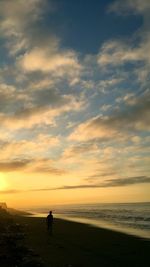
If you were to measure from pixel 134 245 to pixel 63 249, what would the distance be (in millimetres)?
6021

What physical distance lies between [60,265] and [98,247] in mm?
8242

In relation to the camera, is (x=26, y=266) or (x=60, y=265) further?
(x=60, y=265)

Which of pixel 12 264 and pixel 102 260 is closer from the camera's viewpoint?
pixel 12 264

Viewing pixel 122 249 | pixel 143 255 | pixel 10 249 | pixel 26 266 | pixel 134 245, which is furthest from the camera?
pixel 134 245

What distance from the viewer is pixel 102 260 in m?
18.3

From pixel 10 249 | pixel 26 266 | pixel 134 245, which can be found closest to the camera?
pixel 26 266

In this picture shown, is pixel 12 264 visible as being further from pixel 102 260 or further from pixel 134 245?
pixel 134 245

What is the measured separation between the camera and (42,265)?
14883mm

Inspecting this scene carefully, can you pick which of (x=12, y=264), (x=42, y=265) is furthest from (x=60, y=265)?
(x=12, y=264)

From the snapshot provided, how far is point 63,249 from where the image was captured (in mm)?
21641

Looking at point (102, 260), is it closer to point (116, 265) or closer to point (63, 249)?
point (116, 265)

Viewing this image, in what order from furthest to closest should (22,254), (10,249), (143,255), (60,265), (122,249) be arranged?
(122,249), (143,255), (10,249), (22,254), (60,265)

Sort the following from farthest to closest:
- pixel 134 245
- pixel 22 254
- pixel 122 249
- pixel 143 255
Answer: pixel 134 245 → pixel 122 249 → pixel 143 255 → pixel 22 254

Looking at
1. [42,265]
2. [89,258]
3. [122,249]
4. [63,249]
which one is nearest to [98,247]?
[122,249]
